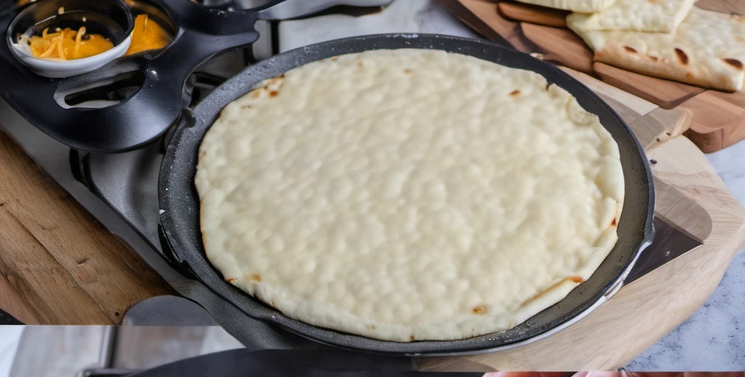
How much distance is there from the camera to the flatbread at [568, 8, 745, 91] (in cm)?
180

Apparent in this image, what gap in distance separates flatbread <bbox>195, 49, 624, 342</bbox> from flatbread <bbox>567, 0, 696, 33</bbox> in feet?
1.54

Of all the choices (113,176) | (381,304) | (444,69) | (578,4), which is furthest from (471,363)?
(578,4)

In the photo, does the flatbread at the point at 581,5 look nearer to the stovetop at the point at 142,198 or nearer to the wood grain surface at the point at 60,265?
the stovetop at the point at 142,198

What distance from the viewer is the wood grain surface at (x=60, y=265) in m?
1.34

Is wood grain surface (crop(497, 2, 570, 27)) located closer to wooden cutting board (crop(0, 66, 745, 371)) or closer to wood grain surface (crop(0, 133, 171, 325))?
wooden cutting board (crop(0, 66, 745, 371))

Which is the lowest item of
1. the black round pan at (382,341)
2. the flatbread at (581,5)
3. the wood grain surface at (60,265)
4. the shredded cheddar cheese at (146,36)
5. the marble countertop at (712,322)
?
the wood grain surface at (60,265)

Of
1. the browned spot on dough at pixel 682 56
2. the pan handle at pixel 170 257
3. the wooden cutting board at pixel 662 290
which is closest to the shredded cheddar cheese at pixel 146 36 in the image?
the pan handle at pixel 170 257

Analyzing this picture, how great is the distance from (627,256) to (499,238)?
8.8 inches

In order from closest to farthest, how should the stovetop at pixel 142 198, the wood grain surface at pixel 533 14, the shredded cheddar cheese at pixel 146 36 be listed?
the stovetop at pixel 142 198
the shredded cheddar cheese at pixel 146 36
the wood grain surface at pixel 533 14

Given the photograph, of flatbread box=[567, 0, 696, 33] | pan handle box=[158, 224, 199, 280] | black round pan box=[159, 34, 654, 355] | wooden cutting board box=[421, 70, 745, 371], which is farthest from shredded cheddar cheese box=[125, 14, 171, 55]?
flatbread box=[567, 0, 696, 33]

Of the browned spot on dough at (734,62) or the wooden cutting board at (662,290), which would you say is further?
the browned spot on dough at (734,62)

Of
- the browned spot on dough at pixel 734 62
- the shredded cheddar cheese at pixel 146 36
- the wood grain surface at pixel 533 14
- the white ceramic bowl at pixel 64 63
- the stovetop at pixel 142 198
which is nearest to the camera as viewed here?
the stovetop at pixel 142 198

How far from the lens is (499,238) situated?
4.12 ft

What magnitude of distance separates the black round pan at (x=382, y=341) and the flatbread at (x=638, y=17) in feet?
1.32
